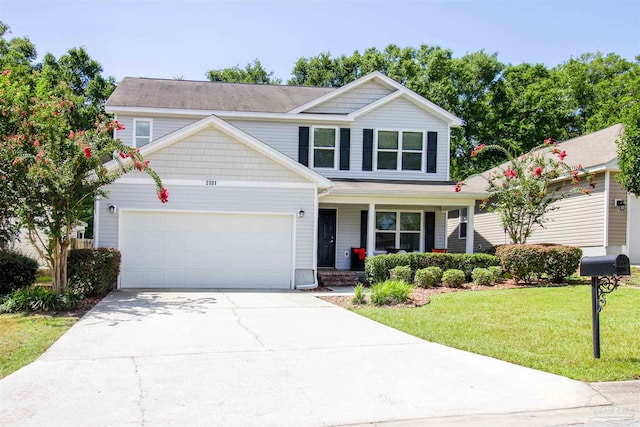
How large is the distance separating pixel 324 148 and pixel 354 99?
2.17 metres

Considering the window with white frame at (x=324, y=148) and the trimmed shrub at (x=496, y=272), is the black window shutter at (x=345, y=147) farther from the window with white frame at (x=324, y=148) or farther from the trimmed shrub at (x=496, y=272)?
the trimmed shrub at (x=496, y=272)

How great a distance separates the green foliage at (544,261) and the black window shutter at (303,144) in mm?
7778

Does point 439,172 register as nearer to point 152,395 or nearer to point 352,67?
point 152,395

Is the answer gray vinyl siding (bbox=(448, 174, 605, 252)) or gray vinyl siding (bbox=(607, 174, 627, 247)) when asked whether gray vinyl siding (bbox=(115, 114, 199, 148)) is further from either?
gray vinyl siding (bbox=(607, 174, 627, 247))

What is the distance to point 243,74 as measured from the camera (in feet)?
126

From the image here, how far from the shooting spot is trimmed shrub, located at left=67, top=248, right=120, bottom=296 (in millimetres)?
12461

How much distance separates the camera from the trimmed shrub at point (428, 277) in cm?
1501

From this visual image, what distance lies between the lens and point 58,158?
11477 millimetres

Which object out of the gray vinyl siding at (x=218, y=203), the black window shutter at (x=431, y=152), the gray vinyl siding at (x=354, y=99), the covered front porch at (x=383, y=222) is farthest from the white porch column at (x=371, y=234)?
the gray vinyl siding at (x=354, y=99)

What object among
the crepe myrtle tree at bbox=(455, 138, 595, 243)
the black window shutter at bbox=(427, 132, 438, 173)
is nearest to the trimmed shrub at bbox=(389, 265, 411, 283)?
the crepe myrtle tree at bbox=(455, 138, 595, 243)

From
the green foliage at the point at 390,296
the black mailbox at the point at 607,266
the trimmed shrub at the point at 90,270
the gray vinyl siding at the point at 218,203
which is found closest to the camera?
the black mailbox at the point at 607,266

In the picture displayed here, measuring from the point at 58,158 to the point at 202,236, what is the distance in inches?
185

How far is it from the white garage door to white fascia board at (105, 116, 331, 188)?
1.34m

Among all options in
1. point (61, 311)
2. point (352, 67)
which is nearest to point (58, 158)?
point (61, 311)
